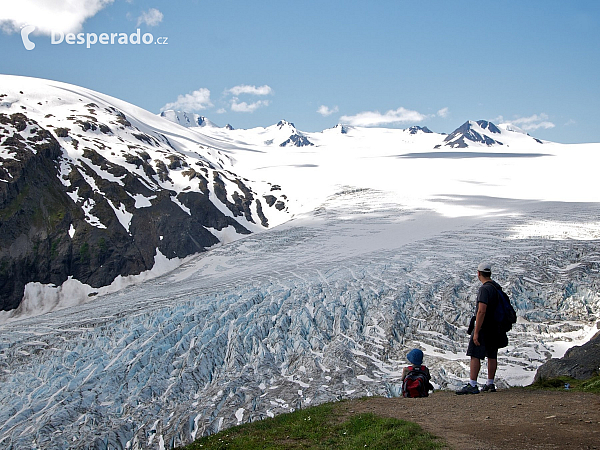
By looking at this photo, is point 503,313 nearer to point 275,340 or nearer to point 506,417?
point 506,417

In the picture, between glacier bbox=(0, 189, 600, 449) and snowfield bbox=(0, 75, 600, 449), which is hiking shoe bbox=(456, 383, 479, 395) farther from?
glacier bbox=(0, 189, 600, 449)

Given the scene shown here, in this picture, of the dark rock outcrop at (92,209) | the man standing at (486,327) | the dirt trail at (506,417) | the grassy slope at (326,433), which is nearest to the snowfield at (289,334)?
the grassy slope at (326,433)

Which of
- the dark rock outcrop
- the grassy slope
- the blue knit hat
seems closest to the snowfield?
the grassy slope

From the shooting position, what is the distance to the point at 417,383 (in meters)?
10.4

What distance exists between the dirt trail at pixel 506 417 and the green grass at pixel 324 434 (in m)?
0.39

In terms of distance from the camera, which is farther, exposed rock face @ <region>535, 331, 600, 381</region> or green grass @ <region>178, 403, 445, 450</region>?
exposed rock face @ <region>535, 331, 600, 381</region>

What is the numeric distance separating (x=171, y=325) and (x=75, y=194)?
48.6 m

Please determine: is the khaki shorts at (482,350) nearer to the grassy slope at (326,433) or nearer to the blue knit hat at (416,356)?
the blue knit hat at (416,356)

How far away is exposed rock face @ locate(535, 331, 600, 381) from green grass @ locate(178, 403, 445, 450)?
832 cm

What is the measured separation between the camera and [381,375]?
24109mm

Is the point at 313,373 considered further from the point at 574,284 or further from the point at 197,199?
the point at 197,199

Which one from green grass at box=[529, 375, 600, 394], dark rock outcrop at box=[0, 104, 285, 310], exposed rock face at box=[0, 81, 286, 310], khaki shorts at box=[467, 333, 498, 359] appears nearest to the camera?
khaki shorts at box=[467, 333, 498, 359]

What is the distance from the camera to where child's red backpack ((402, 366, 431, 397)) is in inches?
405

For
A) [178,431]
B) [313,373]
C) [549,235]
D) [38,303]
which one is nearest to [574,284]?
[549,235]
